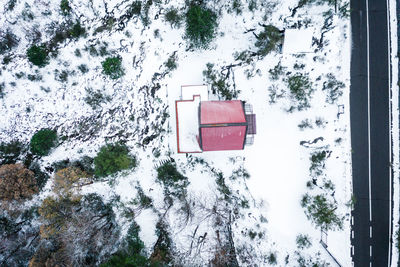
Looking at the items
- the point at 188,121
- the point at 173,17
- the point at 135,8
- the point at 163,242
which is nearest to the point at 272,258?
the point at 163,242

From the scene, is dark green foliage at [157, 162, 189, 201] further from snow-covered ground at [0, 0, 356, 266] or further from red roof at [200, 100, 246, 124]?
red roof at [200, 100, 246, 124]

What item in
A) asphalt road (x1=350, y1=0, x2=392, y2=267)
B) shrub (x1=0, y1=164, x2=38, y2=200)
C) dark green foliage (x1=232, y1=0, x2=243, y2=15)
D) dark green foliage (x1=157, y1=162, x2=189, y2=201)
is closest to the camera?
shrub (x1=0, y1=164, x2=38, y2=200)

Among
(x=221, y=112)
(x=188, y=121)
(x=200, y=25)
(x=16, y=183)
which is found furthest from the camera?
(x=16, y=183)

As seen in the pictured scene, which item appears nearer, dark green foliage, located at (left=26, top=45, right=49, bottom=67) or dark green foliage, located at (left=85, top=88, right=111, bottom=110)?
dark green foliage, located at (left=26, top=45, right=49, bottom=67)

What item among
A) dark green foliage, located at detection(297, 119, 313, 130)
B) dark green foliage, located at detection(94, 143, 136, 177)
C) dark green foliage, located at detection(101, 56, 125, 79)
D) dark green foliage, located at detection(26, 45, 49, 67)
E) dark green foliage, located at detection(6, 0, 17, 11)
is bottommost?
dark green foliage, located at detection(94, 143, 136, 177)

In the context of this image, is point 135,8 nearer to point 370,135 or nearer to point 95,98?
point 95,98

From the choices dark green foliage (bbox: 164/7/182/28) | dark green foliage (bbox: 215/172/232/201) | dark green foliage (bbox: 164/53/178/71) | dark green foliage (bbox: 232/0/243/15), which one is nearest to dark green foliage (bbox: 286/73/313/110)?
dark green foliage (bbox: 232/0/243/15)

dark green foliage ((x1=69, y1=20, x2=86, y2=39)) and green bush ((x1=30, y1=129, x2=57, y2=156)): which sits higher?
dark green foliage ((x1=69, y1=20, x2=86, y2=39))
